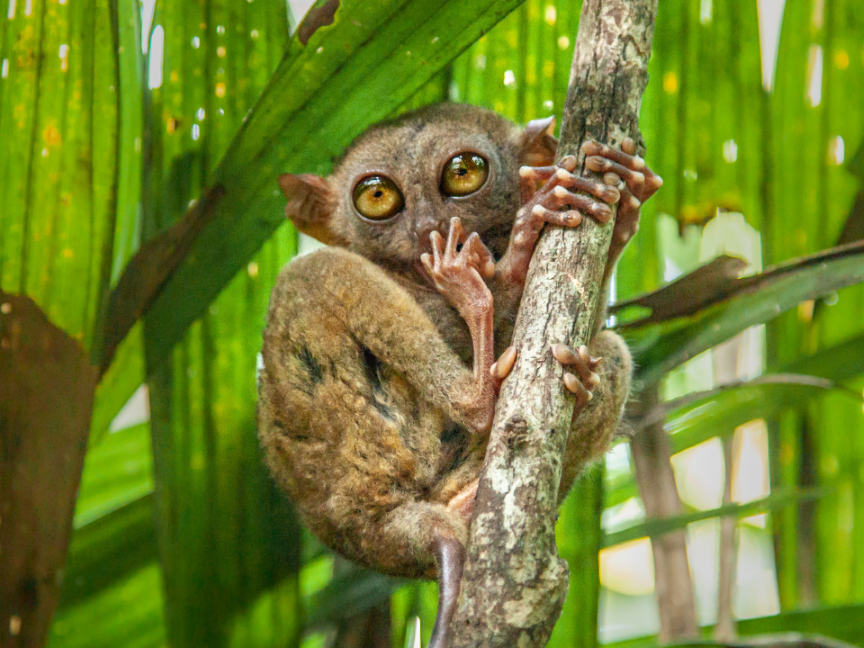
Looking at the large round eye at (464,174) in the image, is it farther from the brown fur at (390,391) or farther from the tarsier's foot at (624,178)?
the tarsier's foot at (624,178)

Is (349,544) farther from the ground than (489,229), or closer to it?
closer to it

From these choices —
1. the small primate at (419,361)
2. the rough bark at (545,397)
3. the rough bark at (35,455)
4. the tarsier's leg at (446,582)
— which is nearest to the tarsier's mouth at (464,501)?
the small primate at (419,361)

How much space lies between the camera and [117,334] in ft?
9.48

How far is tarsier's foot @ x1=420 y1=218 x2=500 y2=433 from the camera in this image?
7.52 ft

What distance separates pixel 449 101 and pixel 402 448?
1.48m

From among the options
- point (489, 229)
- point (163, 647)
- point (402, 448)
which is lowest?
point (163, 647)

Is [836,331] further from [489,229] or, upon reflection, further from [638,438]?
[489,229]

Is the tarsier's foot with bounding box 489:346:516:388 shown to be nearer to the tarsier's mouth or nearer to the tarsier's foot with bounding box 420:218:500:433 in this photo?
the tarsier's foot with bounding box 420:218:500:433

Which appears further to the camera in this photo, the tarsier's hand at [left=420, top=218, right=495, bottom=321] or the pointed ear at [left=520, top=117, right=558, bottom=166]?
the pointed ear at [left=520, top=117, right=558, bottom=166]

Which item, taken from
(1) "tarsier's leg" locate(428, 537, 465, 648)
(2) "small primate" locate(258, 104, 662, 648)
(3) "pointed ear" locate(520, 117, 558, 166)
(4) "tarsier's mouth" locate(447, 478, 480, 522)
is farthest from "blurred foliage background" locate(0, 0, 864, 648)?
(1) "tarsier's leg" locate(428, 537, 465, 648)

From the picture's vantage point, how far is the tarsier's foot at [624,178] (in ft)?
6.93

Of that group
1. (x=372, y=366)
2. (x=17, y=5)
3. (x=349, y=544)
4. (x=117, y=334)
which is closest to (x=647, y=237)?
(x=372, y=366)

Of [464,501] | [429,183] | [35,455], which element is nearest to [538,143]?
[429,183]

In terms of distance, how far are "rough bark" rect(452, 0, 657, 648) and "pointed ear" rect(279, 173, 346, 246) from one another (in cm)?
115
